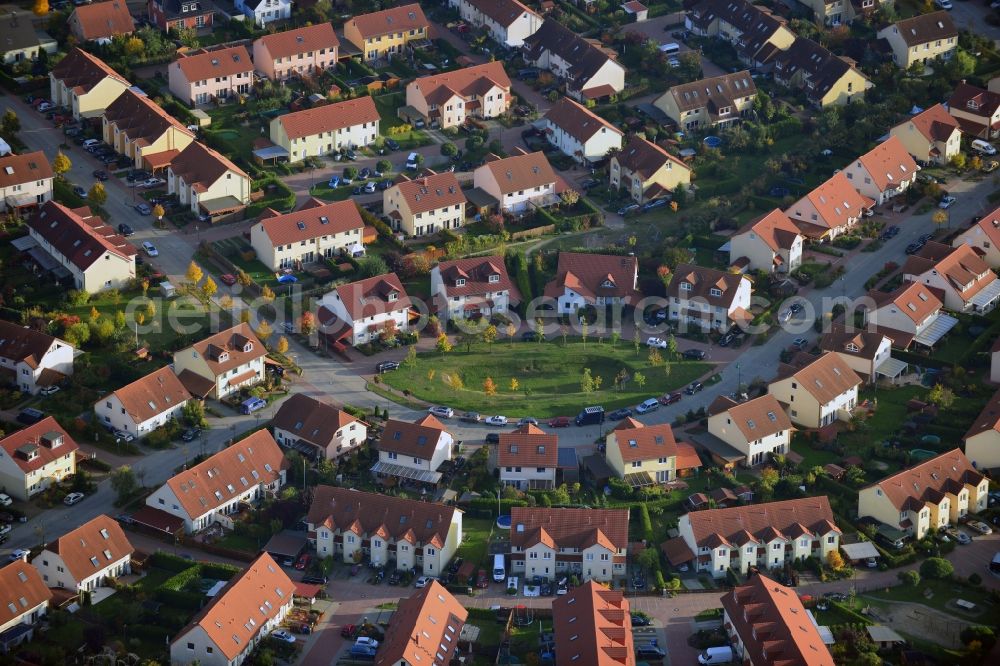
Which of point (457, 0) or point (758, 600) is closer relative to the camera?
point (758, 600)

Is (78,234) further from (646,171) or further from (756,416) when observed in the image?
(756,416)

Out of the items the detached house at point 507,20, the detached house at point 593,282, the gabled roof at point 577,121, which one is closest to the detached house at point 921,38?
the gabled roof at point 577,121

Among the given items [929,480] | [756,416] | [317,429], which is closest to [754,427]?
[756,416]

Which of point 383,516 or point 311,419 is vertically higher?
point 311,419

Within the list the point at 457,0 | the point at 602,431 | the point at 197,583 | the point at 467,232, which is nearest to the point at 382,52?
the point at 457,0

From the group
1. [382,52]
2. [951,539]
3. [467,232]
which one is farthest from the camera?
[382,52]

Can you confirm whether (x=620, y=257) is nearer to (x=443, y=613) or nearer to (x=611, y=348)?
(x=611, y=348)

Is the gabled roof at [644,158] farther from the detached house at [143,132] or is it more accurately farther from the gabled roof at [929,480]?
the gabled roof at [929,480]

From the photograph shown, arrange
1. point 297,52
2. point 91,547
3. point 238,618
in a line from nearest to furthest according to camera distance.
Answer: point 238,618, point 91,547, point 297,52
